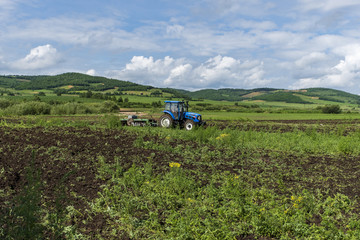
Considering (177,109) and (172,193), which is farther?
(177,109)

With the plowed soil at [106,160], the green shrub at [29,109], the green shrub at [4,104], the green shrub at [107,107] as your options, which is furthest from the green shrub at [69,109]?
the plowed soil at [106,160]

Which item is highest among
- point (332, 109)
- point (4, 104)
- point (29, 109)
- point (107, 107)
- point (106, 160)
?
point (332, 109)

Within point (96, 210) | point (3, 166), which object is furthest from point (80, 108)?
point (96, 210)

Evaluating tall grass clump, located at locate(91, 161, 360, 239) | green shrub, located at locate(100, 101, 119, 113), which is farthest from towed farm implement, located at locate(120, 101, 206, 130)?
green shrub, located at locate(100, 101, 119, 113)

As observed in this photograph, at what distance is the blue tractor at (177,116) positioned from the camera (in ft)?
67.4

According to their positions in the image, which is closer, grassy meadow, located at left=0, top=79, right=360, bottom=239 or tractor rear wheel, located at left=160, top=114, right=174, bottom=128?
grassy meadow, located at left=0, top=79, right=360, bottom=239

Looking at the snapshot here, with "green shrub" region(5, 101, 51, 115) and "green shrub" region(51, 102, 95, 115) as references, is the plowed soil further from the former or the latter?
"green shrub" region(51, 102, 95, 115)

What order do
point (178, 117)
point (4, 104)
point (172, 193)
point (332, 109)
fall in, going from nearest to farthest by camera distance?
1. point (172, 193)
2. point (178, 117)
3. point (4, 104)
4. point (332, 109)

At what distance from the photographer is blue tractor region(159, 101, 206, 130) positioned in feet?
67.4

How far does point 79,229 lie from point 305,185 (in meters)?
6.06

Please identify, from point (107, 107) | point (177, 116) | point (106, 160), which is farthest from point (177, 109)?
point (107, 107)

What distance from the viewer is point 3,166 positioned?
8.59 meters

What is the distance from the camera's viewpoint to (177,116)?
2064cm

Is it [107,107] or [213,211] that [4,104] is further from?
[213,211]
